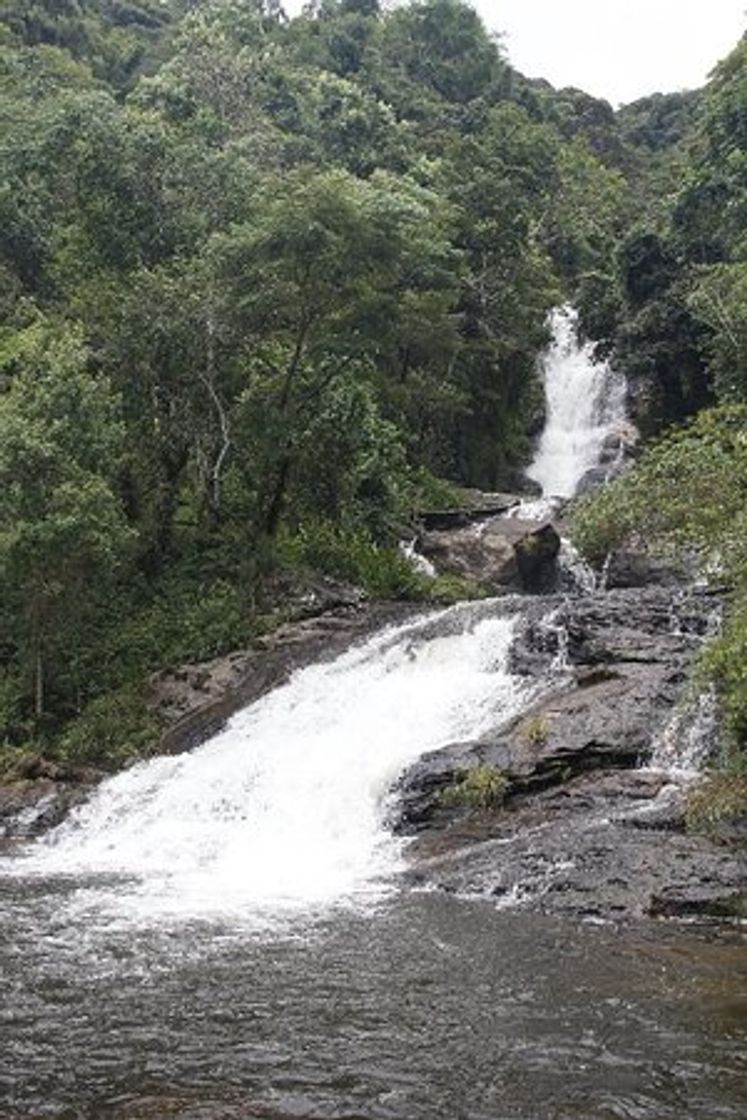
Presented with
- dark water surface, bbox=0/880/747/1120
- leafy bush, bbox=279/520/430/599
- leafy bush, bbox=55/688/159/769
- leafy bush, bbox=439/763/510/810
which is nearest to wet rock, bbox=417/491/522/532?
leafy bush, bbox=279/520/430/599

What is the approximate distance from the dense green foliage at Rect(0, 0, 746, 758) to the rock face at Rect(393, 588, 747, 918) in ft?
24.6

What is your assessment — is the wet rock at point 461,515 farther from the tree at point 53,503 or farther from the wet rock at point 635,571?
the tree at point 53,503

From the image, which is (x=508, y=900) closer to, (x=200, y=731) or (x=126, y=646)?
(x=200, y=731)

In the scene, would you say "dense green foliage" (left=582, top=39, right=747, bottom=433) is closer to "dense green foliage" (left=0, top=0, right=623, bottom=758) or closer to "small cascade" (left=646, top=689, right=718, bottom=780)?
"dense green foliage" (left=0, top=0, right=623, bottom=758)

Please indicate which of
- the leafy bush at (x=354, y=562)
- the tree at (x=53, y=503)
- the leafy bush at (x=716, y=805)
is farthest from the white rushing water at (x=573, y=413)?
the leafy bush at (x=716, y=805)

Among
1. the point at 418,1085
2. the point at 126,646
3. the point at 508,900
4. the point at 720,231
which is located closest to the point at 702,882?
the point at 508,900

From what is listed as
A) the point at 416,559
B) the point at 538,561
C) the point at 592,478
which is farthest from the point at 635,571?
the point at 592,478

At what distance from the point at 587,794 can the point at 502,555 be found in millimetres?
15464

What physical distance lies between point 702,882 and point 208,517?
18677mm

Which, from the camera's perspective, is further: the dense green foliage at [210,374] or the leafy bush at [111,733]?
the dense green foliage at [210,374]

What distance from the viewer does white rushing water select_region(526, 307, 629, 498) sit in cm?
4359

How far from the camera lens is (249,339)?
2784 centimetres

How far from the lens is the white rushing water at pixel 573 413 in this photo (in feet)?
143

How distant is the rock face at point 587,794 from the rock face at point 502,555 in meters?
8.38
